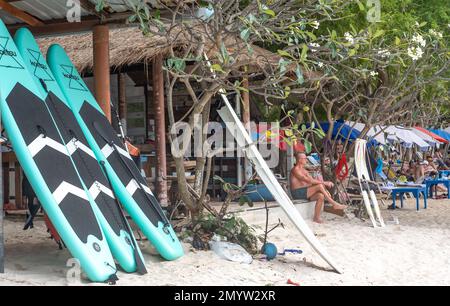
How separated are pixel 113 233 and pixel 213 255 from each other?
3.48 ft

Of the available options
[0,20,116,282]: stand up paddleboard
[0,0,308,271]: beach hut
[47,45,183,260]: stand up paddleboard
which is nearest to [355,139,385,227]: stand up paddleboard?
[0,0,308,271]: beach hut

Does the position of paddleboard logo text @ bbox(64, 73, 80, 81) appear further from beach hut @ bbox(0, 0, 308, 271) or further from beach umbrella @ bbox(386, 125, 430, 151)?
beach umbrella @ bbox(386, 125, 430, 151)

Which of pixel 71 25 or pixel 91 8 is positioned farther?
pixel 71 25

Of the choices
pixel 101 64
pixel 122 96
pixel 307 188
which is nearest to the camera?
pixel 101 64

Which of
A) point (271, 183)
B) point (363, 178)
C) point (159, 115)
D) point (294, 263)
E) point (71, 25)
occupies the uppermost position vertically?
point (71, 25)

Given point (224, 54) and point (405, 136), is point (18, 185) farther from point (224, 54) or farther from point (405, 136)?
point (405, 136)

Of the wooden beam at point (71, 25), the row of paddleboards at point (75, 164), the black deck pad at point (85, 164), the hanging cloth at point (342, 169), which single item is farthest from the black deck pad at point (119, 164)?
the hanging cloth at point (342, 169)

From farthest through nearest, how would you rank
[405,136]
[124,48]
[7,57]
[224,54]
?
1. [405,136]
2. [124,48]
3. [7,57]
4. [224,54]

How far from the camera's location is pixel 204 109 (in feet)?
18.3

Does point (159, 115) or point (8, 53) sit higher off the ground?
point (8, 53)

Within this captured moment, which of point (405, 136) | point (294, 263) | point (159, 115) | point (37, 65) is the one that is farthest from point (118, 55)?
point (405, 136)

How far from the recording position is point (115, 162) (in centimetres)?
504

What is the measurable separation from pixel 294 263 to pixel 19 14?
394cm
